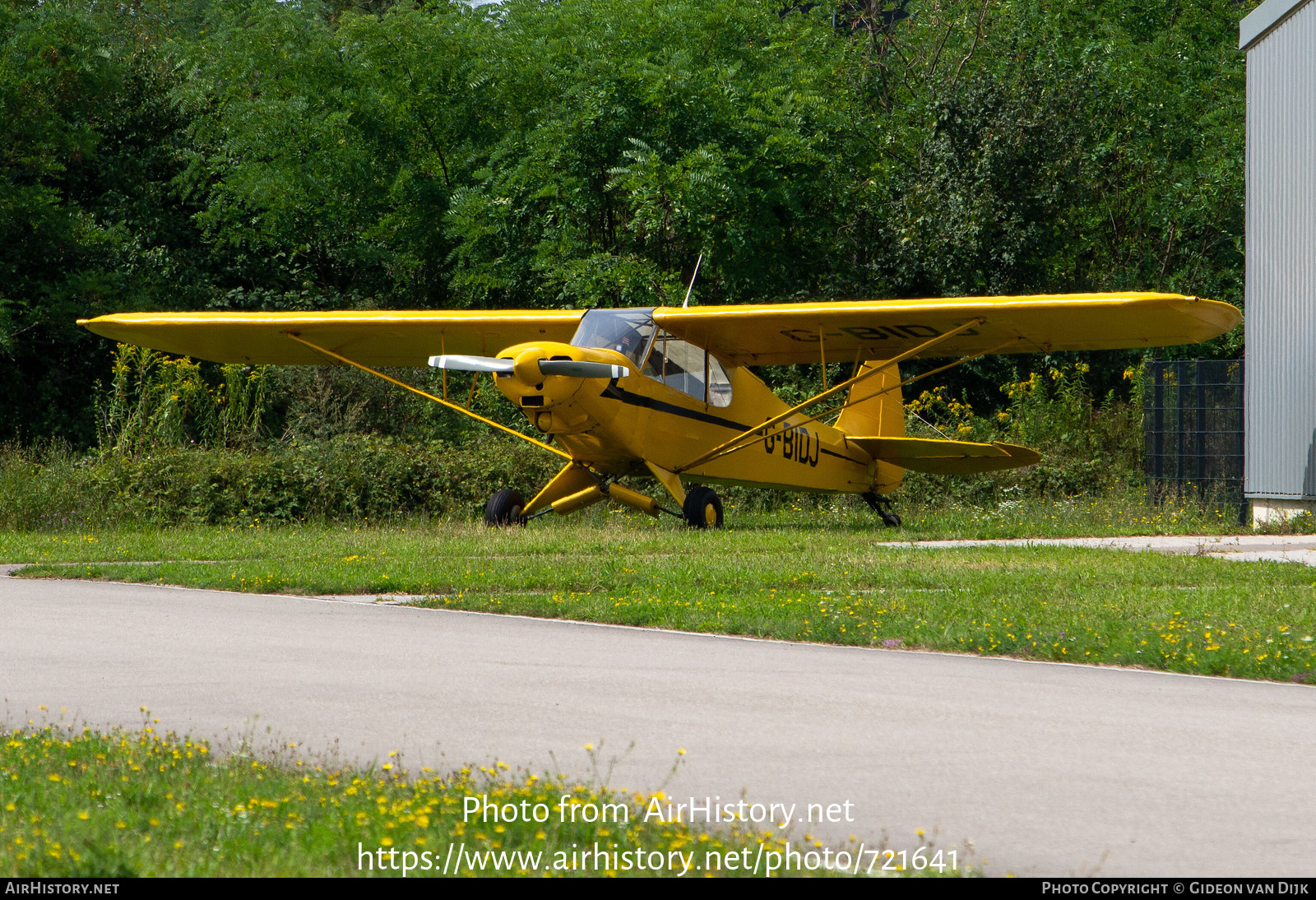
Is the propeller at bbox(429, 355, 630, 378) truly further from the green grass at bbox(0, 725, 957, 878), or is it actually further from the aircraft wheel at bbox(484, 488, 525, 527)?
the green grass at bbox(0, 725, 957, 878)

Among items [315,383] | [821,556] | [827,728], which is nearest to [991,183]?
[315,383]

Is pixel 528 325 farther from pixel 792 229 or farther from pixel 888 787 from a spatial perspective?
pixel 888 787

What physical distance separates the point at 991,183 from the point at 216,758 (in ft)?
76.7

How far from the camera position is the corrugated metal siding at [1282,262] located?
1684cm

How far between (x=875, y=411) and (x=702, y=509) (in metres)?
5.11

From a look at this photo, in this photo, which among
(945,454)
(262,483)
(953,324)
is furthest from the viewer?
(945,454)

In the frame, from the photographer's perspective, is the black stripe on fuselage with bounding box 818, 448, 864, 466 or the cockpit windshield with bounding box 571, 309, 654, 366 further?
the black stripe on fuselage with bounding box 818, 448, 864, 466

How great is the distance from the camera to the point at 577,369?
14.5 m

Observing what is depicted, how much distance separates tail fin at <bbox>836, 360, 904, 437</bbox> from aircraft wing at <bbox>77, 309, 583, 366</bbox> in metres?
4.61

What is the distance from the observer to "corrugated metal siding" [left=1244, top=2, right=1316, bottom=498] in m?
16.8

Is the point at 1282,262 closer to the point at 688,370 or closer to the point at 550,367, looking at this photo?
the point at 688,370

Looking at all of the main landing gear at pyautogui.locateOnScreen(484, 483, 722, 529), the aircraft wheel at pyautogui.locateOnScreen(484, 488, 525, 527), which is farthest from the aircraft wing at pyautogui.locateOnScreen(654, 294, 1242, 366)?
the aircraft wheel at pyautogui.locateOnScreen(484, 488, 525, 527)

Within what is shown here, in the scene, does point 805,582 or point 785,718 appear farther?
point 805,582

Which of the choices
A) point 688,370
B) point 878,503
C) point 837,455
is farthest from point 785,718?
point 878,503
